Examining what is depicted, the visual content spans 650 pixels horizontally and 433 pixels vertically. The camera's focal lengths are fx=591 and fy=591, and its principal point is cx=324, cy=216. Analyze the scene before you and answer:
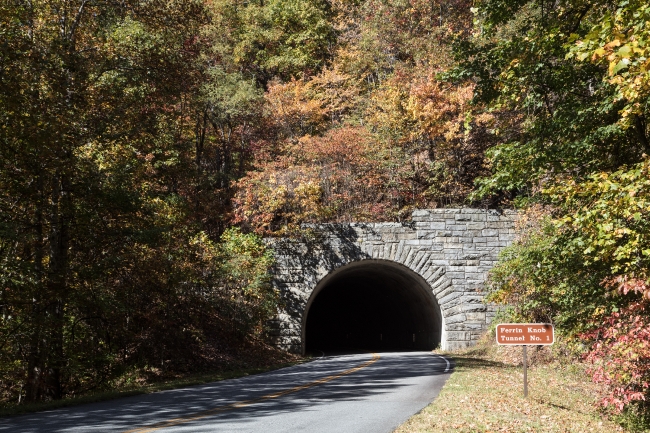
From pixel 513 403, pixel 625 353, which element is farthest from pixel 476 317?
pixel 625 353

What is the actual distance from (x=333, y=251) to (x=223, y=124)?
1183 cm

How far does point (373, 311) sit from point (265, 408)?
1056 inches

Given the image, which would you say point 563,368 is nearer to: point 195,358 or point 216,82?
point 195,358

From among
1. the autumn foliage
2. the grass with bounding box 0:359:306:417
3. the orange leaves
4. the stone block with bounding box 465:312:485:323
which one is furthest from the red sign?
the orange leaves

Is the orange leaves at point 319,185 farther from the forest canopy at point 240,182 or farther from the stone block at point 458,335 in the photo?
the stone block at point 458,335

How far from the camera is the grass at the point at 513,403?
8008mm

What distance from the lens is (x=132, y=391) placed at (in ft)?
39.3

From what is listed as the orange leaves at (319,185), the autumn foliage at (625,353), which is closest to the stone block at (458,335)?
the orange leaves at (319,185)

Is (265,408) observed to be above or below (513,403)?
above

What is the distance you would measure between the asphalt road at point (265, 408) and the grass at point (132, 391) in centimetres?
49

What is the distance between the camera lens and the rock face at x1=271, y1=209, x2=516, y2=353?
23031mm

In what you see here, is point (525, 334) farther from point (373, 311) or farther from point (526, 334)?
point (373, 311)

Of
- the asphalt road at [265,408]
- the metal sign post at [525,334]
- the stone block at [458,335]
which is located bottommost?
the stone block at [458,335]

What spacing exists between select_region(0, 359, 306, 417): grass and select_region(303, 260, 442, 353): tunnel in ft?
22.5
